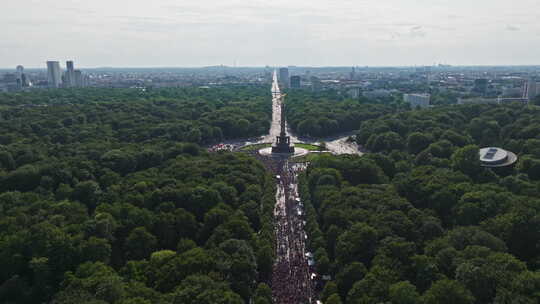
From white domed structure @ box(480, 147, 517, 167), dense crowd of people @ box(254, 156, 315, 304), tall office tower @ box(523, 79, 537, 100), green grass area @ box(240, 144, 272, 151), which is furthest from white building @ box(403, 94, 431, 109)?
dense crowd of people @ box(254, 156, 315, 304)

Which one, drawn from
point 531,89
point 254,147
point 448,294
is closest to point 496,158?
point 448,294

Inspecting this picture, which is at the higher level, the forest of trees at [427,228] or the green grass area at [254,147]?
the forest of trees at [427,228]

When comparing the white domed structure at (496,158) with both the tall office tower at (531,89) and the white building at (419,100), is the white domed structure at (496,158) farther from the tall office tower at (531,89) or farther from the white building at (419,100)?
the tall office tower at (531,89)

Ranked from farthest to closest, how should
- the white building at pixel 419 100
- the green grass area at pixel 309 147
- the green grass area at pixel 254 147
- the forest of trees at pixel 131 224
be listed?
1. the white building at pixel 419 100
2. the green grass area at pixel 254 147
3. the green grass area at pixel 309 147
4. the forest of trees at pixel 131 224

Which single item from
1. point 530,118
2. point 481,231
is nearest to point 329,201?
point 481,231

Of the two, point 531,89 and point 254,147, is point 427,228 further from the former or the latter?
point 531,89

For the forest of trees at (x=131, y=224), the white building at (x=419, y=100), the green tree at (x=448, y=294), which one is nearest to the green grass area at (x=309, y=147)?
the forest of trees at (x=131, y=224)

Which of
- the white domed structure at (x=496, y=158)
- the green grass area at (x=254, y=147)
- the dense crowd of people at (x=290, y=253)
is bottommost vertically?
the dense crowd of people at (x=290, y=253)
